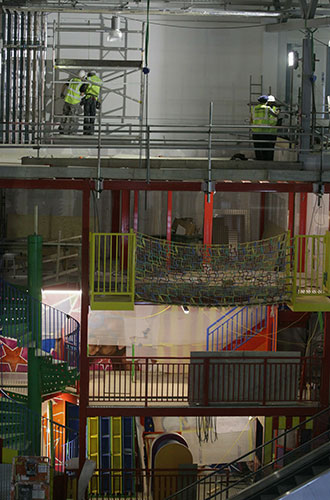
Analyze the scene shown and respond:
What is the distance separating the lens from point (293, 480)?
17.3 meters

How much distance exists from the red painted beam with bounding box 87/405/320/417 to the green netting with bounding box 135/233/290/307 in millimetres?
1721

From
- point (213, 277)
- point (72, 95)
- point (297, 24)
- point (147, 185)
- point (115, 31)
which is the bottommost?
point (213, 277)

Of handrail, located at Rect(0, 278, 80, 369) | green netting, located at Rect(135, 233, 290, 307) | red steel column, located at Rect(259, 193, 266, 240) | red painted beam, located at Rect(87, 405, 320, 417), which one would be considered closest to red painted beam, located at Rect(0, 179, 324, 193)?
green netting, located at Rect(135, 233, 290, 307)

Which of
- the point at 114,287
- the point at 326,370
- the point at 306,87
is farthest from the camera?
the point at 326,370

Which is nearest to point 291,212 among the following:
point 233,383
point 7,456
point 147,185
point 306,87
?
point 306,87

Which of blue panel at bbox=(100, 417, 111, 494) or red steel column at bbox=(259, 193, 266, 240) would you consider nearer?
blue panel at bbox=(100, 417, 111, 494)

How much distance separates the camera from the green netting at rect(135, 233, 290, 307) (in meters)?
17.9

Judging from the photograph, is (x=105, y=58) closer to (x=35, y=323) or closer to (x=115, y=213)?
(x=115, y=213)

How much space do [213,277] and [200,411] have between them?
7.40 feet

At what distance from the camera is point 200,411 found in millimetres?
Result: 18062

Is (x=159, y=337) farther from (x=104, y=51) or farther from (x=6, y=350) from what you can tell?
(x=104, y=51)

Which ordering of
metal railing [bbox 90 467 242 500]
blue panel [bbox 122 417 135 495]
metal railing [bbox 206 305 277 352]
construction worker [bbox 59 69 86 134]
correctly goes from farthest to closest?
1. construction worker [bbox 59 69 86 134]
2. metal railing [bbox 206 305 277 352]
3. blue panel [bbox 122 417 135 495]
4. metal railing [bbox 90 467 242 500]

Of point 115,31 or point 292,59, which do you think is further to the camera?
point 115,31

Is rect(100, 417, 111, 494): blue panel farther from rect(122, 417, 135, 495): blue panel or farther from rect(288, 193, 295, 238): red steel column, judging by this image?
rect(288, 193, 295, 238): red steel column
